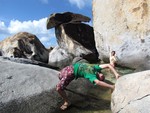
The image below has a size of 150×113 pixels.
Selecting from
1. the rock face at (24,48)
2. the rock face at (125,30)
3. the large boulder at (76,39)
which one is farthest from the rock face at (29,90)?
the rock face at (24,48)

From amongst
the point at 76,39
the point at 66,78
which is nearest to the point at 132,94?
the point at 66,78

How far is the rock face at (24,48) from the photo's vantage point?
22656 mm

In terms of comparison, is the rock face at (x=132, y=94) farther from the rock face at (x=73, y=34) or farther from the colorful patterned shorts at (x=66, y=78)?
the rock face at (x=73, y=34)

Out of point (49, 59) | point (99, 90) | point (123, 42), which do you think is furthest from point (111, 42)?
point (49, 59)

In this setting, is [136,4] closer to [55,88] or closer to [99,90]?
[99,90]

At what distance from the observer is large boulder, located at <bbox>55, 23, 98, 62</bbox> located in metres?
21.9

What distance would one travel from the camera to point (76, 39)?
2342 cm

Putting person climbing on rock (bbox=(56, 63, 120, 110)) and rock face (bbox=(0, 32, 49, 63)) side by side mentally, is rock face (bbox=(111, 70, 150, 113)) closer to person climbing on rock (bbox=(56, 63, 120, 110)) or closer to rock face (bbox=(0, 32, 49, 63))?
person climbing on rock (bbox=(56, 63, 120, 110))

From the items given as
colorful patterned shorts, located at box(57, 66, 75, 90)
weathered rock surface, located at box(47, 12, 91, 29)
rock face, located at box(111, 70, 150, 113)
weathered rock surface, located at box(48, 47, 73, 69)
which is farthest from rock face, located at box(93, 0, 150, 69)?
weathered rock surface, located at box(47, 12, 91, 29)

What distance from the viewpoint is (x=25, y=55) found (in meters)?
22.7

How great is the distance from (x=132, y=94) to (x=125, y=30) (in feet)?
19.3

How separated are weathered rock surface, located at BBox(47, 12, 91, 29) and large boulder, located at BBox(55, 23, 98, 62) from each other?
34cm

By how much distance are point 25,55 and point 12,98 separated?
15240 millimetres

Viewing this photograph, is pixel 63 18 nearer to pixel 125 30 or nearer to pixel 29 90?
pixel 125 30
